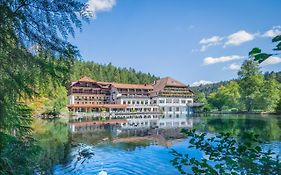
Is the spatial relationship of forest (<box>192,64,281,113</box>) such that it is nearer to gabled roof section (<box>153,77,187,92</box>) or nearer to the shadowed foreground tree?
gabled roof section (<box>153,77,187,92</box>)

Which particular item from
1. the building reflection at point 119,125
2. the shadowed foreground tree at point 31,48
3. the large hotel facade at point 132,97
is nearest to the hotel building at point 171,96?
the large hotel facade at point 132,97

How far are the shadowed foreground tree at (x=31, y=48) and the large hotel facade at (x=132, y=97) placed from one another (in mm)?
46214

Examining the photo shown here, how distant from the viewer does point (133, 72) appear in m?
87.2

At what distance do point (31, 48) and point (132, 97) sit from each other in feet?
175

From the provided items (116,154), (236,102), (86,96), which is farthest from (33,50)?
(236,102)

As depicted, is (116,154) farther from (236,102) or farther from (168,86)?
(236,102)

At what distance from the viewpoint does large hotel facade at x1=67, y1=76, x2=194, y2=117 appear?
2053 inches

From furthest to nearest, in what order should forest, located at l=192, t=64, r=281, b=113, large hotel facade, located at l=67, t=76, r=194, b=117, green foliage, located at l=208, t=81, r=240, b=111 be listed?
green foliage, located at l=208, t=81, r=240, b=111 < forest, located at l=192, t=64, r=281, b=113 < large hotel facade, located at l=67, t=76, r=194, b=117

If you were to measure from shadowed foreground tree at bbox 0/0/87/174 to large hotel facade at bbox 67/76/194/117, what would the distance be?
4621 centimetres

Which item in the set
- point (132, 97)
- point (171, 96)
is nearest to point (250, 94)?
point (171, 96)

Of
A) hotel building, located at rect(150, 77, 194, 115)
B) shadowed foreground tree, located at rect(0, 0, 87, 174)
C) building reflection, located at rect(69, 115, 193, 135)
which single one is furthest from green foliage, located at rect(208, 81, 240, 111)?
shadowed foreground tree, located at rect(0, 0, 87, 174)

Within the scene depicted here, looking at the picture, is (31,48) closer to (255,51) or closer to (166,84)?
(255,51)

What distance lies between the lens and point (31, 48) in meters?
2.70

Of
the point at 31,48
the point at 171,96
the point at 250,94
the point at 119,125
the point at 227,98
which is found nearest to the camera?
the point at 31,48
